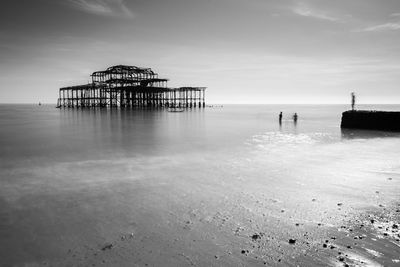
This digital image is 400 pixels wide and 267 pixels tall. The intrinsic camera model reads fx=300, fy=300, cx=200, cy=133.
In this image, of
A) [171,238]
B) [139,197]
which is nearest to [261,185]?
[139,197]

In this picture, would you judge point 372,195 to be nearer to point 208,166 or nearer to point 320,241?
point 320,241

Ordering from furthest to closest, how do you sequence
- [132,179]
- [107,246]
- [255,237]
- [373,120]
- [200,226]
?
1. [373,120]
2. [132,179]
3. [200,226]
4. [255,237]
5. [107,246]

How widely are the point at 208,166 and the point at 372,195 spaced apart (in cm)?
742

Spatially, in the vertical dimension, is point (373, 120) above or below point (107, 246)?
above

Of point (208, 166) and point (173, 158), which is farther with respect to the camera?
point (173, 158)

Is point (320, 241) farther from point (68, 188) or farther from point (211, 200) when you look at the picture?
point (68, 188)

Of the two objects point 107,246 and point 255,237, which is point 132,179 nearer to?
point 107,246

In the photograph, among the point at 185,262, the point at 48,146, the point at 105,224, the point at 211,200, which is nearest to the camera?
the point at 185,262

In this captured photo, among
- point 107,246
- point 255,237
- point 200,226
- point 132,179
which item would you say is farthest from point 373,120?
point 107,246

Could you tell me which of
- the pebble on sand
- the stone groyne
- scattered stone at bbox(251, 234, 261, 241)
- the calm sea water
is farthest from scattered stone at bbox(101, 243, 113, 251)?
the stone groyne

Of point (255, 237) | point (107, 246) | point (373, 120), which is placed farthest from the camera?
point (373, 120)

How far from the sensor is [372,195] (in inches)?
399

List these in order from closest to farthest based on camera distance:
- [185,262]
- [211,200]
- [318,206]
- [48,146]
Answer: [185,262] → [318,206] → [211,200] → [48,146]

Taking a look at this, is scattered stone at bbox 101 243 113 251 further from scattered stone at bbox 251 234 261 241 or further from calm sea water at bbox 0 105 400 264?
scattered stone at bbox 251 234 261 241
